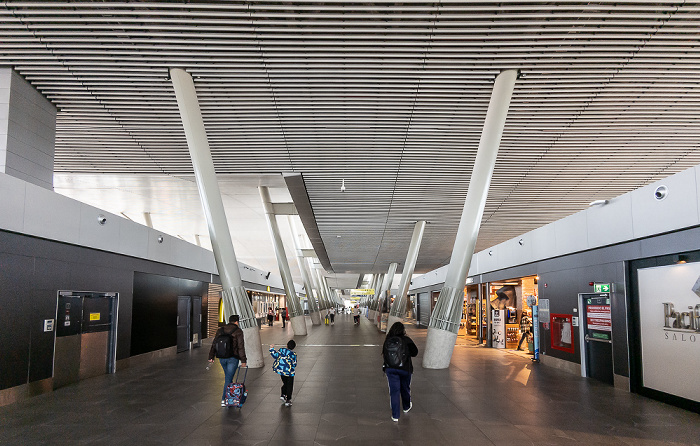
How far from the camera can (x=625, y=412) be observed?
303 inches

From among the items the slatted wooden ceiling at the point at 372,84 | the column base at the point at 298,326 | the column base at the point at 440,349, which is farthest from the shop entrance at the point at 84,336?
the column base at the point at 298,326

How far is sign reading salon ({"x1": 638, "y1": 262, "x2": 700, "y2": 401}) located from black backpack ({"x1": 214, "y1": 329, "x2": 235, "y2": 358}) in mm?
7202

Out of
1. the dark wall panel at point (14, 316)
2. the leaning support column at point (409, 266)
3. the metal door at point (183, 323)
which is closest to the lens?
the dark wall panel at point (14, 316)

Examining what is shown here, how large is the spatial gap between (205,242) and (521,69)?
3952cm

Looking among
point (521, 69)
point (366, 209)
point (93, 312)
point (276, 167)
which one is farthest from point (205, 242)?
point (521, 69)

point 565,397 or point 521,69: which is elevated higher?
point 521,69

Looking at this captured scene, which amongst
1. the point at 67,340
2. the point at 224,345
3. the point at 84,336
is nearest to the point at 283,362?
the point at 224,345

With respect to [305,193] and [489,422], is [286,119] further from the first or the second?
[489,422]

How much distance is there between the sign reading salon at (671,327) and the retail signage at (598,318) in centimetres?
129

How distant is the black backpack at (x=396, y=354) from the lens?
700cm

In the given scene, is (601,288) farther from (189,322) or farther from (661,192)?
(189,322)

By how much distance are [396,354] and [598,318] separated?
6.25m

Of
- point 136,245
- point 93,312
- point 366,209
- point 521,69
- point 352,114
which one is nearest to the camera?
point 521,69

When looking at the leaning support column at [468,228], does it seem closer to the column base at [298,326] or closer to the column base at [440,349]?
the column base at [440,349]
